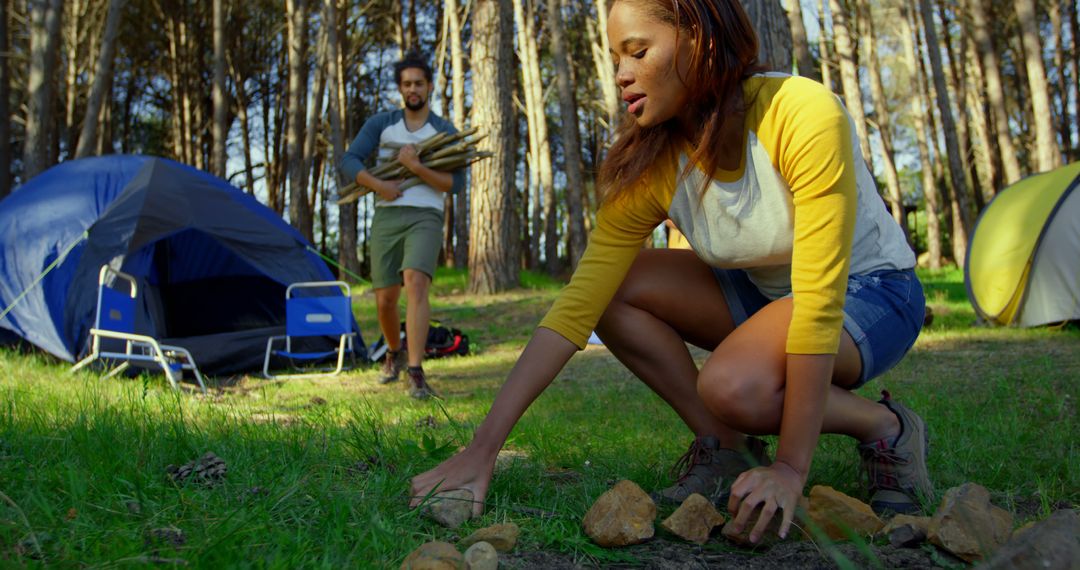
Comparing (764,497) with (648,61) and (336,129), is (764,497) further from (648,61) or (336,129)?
(336,129)

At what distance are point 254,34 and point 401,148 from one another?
746 inches

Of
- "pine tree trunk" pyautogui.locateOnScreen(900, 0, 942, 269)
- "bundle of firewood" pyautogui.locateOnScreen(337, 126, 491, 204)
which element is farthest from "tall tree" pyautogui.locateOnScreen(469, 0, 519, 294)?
"pine tree trunk" pyautogui.locateOnScreen(900, 0, 942, 269)

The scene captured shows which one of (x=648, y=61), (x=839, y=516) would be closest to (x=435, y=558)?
(x=839, y=516)

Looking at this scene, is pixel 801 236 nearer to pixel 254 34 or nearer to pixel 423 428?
pixel 423 428

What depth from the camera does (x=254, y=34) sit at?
23.1 m

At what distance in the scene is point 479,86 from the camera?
11.3 m

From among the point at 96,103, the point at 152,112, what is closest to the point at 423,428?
the point at 96,103

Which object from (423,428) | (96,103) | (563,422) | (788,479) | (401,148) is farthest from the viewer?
(96,103)

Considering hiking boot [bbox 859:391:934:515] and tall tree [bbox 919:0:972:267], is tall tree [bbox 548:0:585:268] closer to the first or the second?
tall tree [bbox 919:0:972:267]

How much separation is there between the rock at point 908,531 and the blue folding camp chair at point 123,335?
15.0 ft

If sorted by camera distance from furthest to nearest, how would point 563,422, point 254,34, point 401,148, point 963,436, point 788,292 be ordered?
point 254,34
point 401,148
point 563,422
point 963,436
point 788,292

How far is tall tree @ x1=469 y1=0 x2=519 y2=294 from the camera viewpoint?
1111 cm

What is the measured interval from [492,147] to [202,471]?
889cm

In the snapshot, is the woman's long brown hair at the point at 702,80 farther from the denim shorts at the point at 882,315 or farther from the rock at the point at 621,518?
the rock at the point at 621,518
